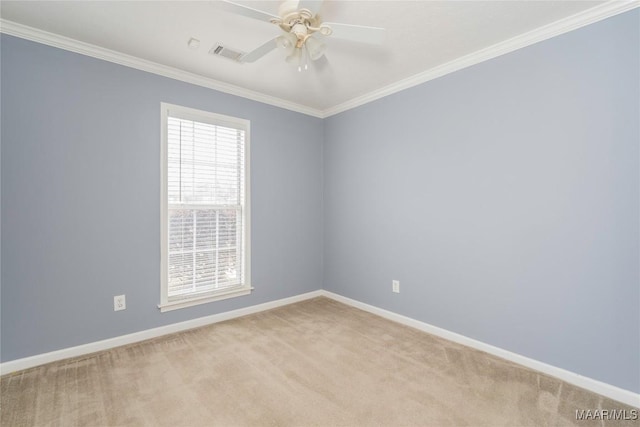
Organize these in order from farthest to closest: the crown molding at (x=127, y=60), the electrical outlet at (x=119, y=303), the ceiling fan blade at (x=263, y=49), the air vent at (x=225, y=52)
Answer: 1. the electrical outlet at (x=119, y=303)
2. the air vent at (x=225, y=52)
3. the crown molding at (x=127, y=60)
4. the ceiling fan blade at (x=263, y=49)

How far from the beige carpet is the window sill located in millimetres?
305

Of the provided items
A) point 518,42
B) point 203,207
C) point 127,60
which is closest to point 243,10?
point 127,60

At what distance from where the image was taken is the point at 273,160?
3.70 m

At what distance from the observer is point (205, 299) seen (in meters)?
3.15

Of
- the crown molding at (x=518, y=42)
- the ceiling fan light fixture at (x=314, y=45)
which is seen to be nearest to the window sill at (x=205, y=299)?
the ceiling fan light fixture at (x=314, y=45)

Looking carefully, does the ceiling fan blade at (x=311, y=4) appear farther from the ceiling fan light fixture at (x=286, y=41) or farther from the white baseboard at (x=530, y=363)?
the white baseboard at (x=530, y=363)

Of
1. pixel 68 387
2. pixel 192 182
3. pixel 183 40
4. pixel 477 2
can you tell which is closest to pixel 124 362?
pixel 68 387

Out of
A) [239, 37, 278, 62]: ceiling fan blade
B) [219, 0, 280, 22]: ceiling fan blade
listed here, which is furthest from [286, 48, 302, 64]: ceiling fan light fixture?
[219, 0, 280, 22]: ceiling fan blade

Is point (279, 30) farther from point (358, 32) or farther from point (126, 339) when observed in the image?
point (126, 339)

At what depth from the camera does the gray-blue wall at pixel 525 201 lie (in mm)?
1948

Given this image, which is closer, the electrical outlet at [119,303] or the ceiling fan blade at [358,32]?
the ceiling fan blade at [358,32]

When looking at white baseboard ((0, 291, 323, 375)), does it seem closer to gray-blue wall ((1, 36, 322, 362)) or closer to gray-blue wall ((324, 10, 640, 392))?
gray-blue wall ((1, 36, 322, 362))

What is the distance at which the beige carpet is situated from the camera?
69.8 inches

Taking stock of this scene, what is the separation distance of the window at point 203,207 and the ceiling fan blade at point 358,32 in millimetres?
1877
